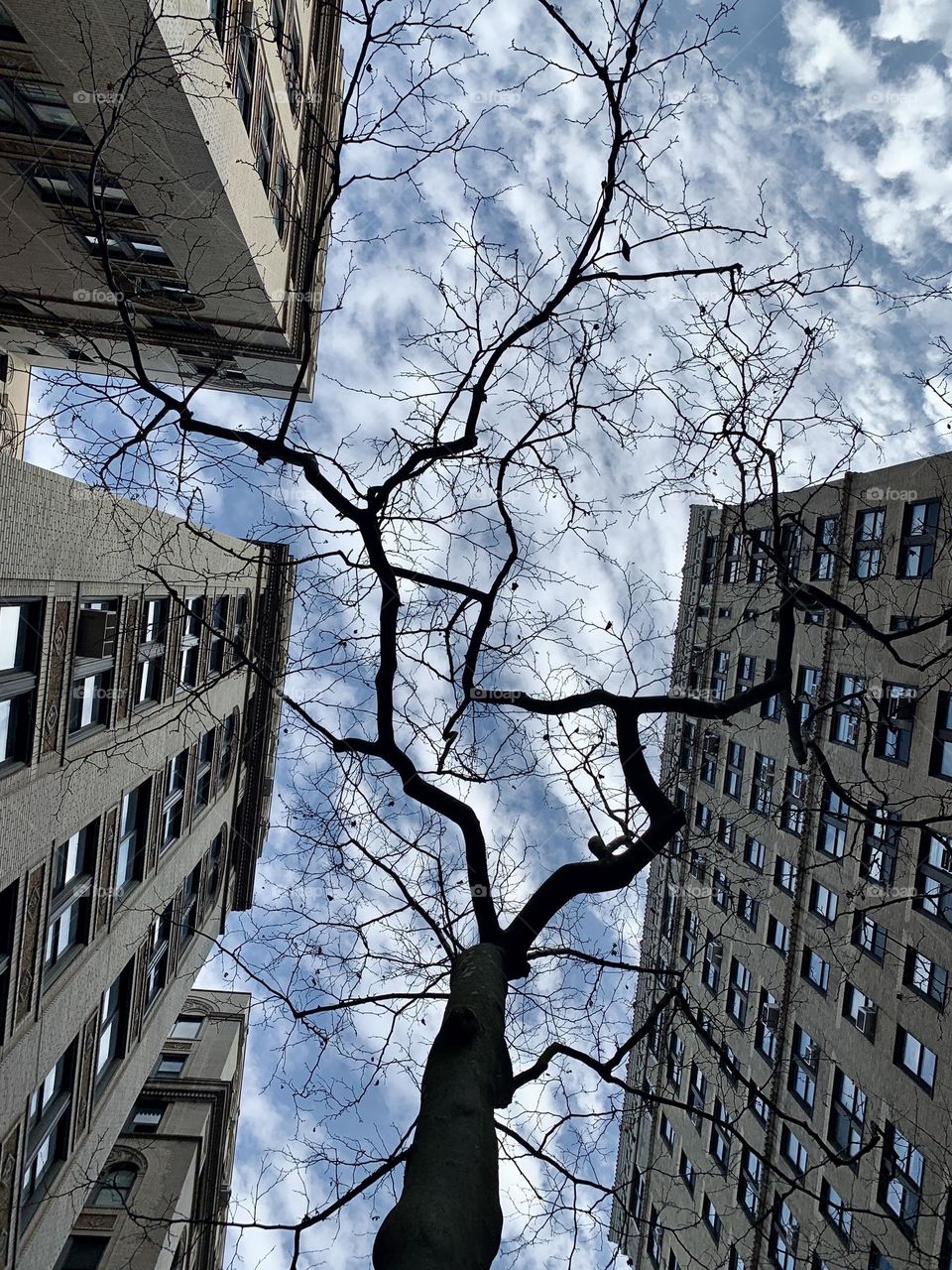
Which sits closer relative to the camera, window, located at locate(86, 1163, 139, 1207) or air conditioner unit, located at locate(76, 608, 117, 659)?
air conditioner unit, located at locate(76, 608, 117, 659)

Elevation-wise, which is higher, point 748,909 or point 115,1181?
point 748,909

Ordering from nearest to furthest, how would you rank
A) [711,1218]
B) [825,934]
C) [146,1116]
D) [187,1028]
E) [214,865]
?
[825,934] → [711,1218] → [146,1116] → [214,865] → [187,1028]

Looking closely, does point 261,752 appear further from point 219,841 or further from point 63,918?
point 63,918

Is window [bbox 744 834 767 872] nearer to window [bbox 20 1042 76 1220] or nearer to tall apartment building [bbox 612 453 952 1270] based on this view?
tall apartment building [bbox 612 453 952 1270]

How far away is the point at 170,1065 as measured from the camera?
30.1 meters

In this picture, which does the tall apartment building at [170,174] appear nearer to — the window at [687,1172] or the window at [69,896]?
the window at [69,896]

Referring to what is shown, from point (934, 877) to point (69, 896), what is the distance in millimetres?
19781

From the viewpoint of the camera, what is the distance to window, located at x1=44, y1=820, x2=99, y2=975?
1483 cm

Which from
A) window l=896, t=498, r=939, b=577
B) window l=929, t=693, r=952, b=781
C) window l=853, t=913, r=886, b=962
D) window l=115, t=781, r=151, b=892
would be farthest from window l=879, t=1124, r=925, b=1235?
window l=115, t=781, r=151, b=892

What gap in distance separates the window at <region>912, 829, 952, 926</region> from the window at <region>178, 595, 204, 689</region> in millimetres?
19887

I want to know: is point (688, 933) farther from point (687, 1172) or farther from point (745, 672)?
point (745, 672)

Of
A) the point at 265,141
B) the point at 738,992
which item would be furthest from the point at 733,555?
the point at 265,141

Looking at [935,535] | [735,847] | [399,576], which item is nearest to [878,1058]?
[735,847]

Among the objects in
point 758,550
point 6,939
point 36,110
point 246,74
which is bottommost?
point 6,939
